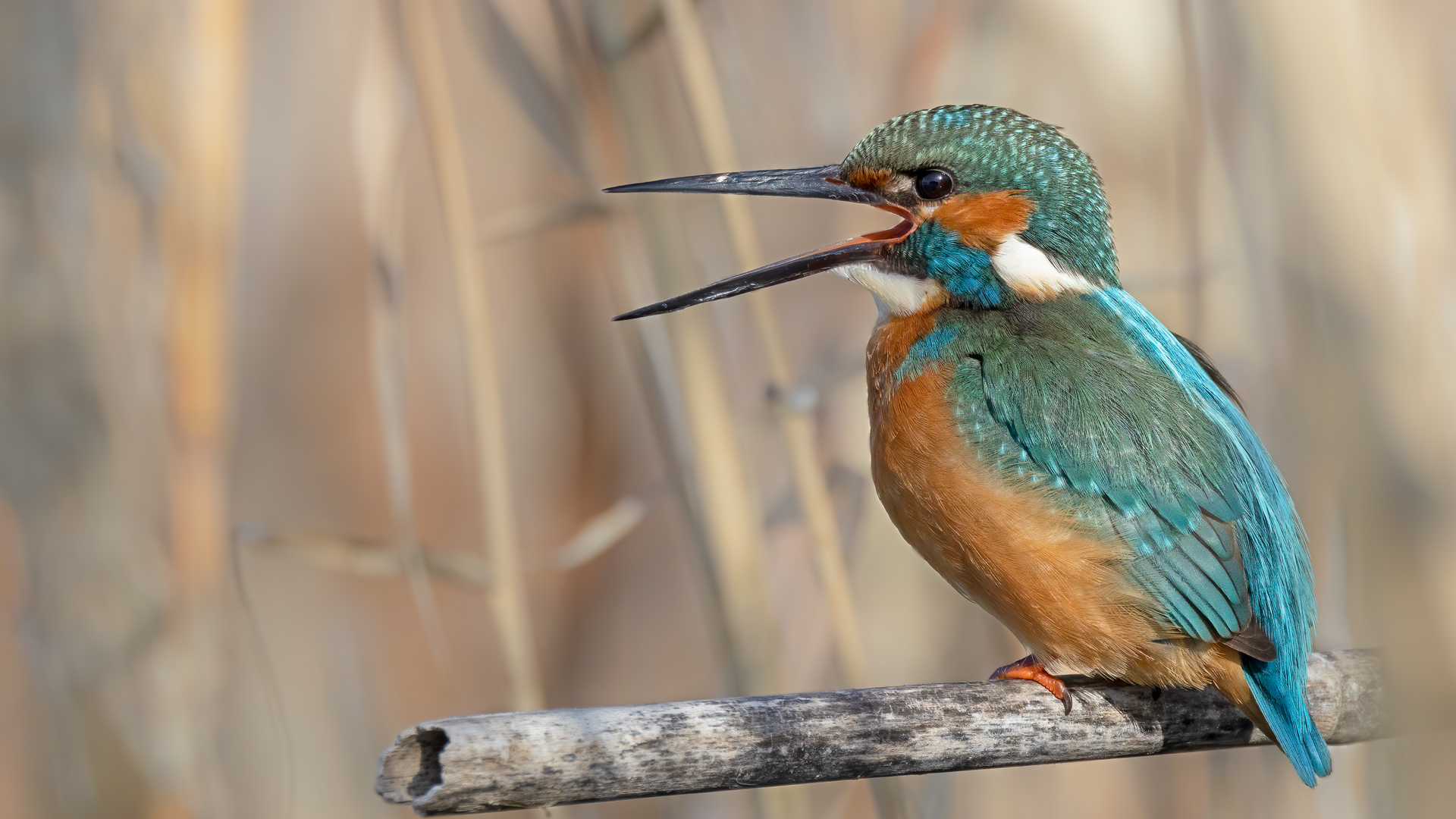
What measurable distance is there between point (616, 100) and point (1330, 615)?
137cm

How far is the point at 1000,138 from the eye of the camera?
1.49 metres

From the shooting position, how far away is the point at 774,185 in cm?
148

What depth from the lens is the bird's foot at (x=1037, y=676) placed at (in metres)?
1.39

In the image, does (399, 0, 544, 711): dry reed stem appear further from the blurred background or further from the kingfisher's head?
the kingfisher's head

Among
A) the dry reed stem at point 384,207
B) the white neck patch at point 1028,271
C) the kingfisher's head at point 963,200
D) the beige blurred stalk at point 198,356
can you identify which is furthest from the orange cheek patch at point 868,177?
the beige blurred stalk at point 198,356

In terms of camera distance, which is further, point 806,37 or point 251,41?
point 251,41

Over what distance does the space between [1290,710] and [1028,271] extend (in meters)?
0.58

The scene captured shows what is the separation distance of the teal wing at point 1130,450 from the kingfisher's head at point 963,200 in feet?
0.32

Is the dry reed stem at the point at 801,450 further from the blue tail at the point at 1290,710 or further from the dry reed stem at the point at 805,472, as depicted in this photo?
the blue tail at the point at 1290,710

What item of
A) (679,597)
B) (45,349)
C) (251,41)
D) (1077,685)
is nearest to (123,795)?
→ (45,349)

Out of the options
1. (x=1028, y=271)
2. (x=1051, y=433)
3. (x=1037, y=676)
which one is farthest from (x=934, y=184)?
(x=1037, y=676)

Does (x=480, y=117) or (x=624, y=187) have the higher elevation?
(x=480, y=117)

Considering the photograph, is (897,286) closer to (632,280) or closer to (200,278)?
(632,280)

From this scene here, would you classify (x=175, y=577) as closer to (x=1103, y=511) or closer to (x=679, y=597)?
(x=679, y=597)
